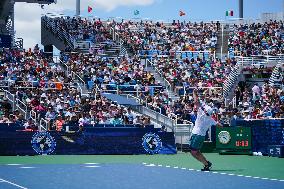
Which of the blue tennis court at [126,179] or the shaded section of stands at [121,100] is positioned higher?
the shaded section of stands at [121,100]

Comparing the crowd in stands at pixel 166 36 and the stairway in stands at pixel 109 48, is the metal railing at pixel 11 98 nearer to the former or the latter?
the stairway in stands at pixel 109 48

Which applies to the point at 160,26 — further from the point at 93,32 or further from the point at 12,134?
the point at 12,134

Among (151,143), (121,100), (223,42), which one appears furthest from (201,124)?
(223,42)

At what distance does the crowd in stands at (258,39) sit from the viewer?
155 ft

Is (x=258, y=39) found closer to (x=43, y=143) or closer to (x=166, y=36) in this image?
(x=166, y=36)

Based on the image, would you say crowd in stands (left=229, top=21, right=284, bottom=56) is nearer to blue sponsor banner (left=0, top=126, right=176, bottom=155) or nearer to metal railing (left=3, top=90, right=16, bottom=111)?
blue sponsor banner (left=0, top=126, right=176, bottom=155)

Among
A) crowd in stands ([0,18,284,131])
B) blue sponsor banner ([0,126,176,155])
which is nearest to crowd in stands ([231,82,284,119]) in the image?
crowd in stands ([0,18,284,131])

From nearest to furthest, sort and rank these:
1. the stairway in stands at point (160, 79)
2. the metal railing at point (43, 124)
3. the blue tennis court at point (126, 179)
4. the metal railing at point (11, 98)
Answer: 1. the blue tennis court at point (126, 179)
2. the metal railing at point (43, 124)
3. the metal railing at point (11, 98)
4. the stairway in stands at point (160, 79)

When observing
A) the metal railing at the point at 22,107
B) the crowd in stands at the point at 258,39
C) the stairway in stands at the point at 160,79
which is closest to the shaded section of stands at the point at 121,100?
the stairway in stands at the point at 160,79

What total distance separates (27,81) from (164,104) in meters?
8.23

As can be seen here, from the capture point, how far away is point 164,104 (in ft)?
121

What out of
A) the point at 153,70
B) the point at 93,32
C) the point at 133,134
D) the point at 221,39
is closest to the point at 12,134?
the point at 133,134

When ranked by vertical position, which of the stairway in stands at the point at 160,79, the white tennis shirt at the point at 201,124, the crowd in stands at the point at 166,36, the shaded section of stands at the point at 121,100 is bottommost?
the white tennis shirt at the point at 201,124

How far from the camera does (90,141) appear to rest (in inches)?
1100
